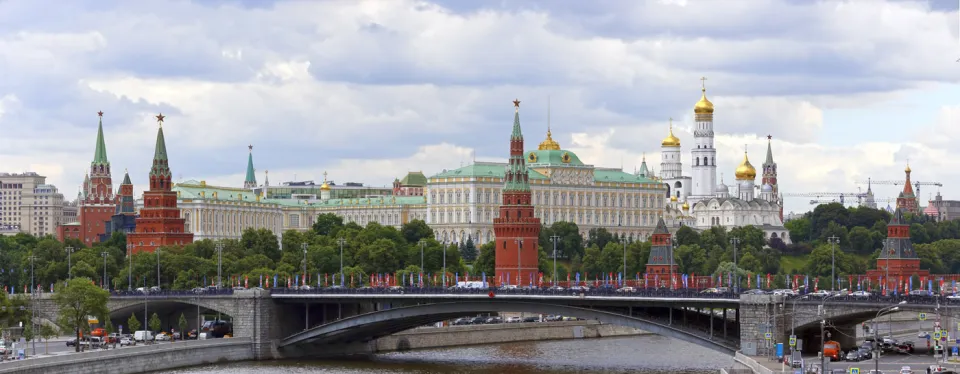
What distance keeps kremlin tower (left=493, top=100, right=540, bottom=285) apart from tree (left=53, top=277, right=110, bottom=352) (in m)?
54.7

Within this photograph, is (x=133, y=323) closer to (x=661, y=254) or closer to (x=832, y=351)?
(x=832, y=351)

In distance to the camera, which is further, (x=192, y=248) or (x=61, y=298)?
(x=192, y=248)

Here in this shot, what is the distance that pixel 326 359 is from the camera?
134 m

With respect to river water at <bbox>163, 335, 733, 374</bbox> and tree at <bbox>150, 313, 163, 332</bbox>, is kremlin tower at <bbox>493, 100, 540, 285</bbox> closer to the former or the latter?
river water at <bbox>163, 335, 733, 374</bbox>

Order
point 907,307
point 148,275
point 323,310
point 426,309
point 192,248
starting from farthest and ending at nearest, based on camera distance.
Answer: point 192,248, point 148,275, point 323,310, point 426,309, point 907,307

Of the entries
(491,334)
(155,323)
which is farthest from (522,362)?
(155,323)

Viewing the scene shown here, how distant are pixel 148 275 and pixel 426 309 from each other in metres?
53.9

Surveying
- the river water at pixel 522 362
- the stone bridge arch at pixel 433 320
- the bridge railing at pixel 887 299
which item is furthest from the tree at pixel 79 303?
the bridge railing at pixel 887 299

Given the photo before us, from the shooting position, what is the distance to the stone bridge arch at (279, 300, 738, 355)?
117750 millimetres

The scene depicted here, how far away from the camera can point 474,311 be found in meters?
128

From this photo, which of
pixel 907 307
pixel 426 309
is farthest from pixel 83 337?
pixel 907 307

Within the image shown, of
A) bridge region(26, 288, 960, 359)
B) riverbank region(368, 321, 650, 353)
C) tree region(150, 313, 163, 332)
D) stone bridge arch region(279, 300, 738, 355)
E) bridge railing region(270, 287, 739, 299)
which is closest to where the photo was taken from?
bridge region(26, 288, 960, 359)

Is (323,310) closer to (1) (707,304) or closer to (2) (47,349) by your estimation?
(2) (47,349)

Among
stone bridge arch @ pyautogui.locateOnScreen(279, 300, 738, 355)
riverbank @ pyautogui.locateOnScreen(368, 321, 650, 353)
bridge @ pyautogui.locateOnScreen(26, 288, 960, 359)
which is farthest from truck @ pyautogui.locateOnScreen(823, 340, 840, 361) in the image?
riverbank @ pyautogui.locateOnScreen(368, 321, 650, 353)
